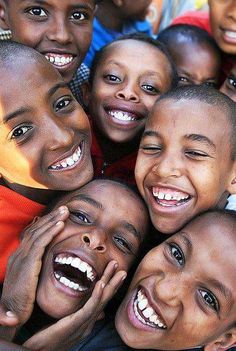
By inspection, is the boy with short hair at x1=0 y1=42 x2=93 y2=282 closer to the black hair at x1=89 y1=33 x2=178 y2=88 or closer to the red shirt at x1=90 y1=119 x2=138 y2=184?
the red shirt at x1=90 y1=119 x2=138 y2=184

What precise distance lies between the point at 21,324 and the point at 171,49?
1510mm

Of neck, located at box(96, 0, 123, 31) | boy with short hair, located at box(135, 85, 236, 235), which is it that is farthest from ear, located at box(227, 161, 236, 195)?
neck, located at box(96, 0, 123, 31)

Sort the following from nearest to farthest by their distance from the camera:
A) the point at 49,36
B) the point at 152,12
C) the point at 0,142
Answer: the point at 0,142 < the point at 49,36 < the point at 152,12

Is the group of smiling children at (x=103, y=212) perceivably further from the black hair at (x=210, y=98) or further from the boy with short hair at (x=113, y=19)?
the boy with short hair at (x=113, y=19)

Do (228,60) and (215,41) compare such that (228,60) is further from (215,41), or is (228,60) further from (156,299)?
(156,299)

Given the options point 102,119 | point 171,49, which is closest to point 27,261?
point 102,119

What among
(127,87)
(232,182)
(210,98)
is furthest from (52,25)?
(232,182)

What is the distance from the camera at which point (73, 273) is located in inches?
74.2

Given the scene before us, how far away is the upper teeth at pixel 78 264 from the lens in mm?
1823

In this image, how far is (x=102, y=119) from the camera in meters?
2.46

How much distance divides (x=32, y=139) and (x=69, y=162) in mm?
168

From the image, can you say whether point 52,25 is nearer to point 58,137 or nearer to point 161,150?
point 58,137

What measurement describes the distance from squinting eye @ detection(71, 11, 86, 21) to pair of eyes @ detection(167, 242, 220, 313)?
38.8 inches

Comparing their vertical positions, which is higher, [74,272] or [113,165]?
[74,272]
